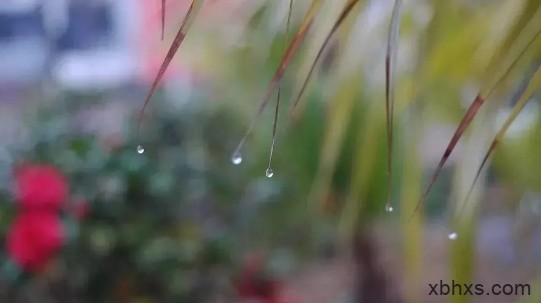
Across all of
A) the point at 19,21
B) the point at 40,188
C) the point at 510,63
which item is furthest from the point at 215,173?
the point at 510,63

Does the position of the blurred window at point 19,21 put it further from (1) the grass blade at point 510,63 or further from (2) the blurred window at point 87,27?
(1) the grass blade at point 510,63

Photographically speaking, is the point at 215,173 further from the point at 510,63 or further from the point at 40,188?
the point at 510,63

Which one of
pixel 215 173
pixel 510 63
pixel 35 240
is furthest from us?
pixel 215 173

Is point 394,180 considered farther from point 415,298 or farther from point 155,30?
point 155,30

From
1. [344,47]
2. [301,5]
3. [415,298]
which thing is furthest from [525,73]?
[415,298]

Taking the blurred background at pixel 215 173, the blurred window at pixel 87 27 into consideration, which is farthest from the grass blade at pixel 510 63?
the blurred window at pixel 87 27
